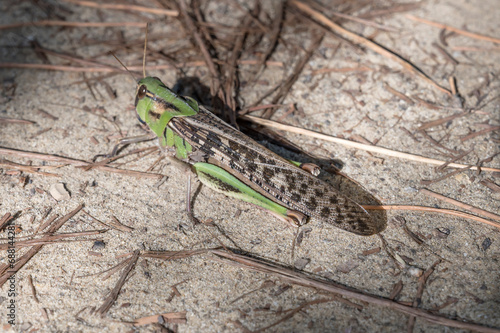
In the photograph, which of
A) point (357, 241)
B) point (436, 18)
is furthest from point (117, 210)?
point (436, 18)

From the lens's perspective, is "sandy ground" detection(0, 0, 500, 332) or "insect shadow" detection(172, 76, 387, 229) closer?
"sandy ground" detection(0, 0, 500, 332)

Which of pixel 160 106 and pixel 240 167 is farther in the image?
pixel 160 106

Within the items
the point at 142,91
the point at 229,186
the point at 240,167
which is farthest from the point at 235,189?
the point at 142,91

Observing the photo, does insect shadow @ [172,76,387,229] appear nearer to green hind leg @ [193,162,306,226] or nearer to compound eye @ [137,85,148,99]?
green hind leg @ [193,162,306,226]

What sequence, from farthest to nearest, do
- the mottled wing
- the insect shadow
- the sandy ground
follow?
the insect shadow < the mottled wing < the sandy ground

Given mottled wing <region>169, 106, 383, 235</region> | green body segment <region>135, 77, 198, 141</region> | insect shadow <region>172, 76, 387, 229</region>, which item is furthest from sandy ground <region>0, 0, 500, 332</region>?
green body segment <region>135, 77, 198, 141</region>

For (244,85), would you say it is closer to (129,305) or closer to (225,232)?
(225,232)

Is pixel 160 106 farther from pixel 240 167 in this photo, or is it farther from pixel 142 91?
pixel 240 167
